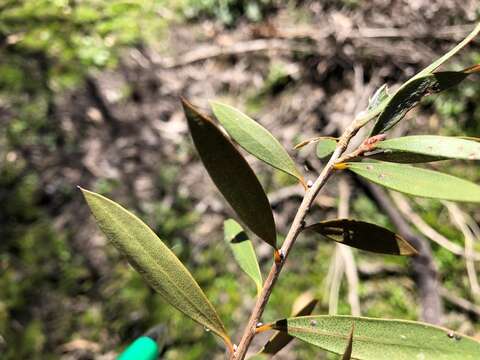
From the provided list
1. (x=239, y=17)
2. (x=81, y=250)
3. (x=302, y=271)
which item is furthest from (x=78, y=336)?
(x=239, y=17)

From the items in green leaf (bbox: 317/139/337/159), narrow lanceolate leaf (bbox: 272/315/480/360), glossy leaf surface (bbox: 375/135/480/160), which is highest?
glossy leaf surface (bbox: 375/135/480/160)

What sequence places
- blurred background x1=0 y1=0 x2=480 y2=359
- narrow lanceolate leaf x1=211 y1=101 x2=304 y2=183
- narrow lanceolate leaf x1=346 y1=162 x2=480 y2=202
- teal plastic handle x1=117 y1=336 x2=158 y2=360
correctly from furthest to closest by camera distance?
blurred background x1=0 y1=0 x2=480 y2=359 → teal plastic handle x1=117 y1=336 x2=158 y2=360 → narrow lanceolate leaf x1=211 y1=101 x2=304 y2=183 → narrow lanceolate leaf x1=346 y1=162 x2=480 y2=202

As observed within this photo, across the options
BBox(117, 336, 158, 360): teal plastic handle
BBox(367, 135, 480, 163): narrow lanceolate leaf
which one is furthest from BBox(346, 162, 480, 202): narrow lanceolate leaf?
BBox(117, 336, 158, 360): teal plastic handle

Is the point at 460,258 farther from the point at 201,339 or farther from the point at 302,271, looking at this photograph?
the point at 201,339

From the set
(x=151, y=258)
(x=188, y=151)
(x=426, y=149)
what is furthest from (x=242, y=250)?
(x=188, y=151)

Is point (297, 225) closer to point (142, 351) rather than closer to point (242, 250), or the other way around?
point (242, 250)

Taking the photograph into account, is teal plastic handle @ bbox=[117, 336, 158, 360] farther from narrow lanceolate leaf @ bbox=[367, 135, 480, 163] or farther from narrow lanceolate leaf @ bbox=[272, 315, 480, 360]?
narrow lanceolate leaf @ bbox=[367, 135, 480, 163]

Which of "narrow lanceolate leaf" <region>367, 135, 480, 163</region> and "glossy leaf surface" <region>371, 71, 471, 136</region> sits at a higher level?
"glossy leaf surface" <region>371, 71, 471, 136</region>
